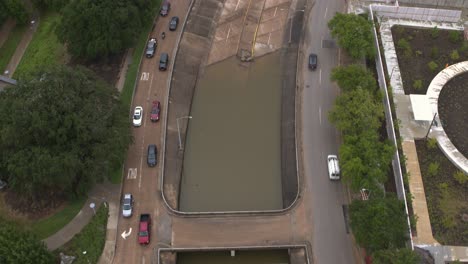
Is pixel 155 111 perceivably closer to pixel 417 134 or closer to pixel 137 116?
pixel 137 116

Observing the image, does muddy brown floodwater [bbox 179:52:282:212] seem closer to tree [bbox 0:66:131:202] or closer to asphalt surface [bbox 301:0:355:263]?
asphalt surface [bbox 301:0:355:263]

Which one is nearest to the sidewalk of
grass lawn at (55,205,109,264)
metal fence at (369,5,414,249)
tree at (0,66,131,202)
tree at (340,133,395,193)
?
grass lawn at (55,205,109,264)

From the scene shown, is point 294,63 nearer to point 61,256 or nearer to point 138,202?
point 138,202

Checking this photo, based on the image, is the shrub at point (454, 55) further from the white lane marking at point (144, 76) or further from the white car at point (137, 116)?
the white car at point (137, 116)

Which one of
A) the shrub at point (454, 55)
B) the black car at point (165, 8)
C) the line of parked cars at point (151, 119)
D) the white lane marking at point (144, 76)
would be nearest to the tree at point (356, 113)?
the shrub at point (454, 55)

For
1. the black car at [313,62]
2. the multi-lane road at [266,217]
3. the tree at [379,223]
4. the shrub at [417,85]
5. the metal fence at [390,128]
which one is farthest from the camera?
the black car at [313,62]
